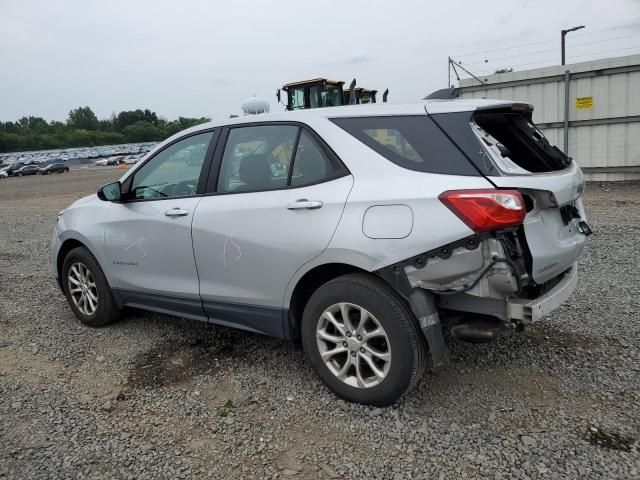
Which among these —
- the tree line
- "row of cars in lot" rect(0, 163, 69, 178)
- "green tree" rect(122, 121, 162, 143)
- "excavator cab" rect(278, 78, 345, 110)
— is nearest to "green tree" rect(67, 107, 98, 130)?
the tree line

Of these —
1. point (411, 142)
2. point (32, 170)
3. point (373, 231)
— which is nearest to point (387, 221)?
point (373, 231)

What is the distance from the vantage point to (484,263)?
2.73m

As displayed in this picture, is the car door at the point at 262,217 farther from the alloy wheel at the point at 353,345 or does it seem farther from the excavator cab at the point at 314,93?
the excavator cab at the point at 314,93

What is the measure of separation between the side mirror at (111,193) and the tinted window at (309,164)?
171 cm

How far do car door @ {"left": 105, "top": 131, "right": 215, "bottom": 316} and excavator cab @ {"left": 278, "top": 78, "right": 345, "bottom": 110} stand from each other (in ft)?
43.3

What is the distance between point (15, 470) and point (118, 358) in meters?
1.41

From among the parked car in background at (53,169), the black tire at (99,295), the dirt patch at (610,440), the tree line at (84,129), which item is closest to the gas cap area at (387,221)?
the dirt patch at (610,440)

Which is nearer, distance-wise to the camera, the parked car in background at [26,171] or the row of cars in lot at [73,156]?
the parked car in background at [26,171]

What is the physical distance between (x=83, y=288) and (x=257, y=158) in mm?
2234

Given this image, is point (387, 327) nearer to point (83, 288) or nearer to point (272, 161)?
point (272, 161)

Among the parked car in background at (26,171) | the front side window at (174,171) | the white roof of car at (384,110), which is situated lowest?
the parked car in background at (26,171)

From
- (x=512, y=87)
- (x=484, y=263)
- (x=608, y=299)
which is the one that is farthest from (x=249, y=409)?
(x=512, y=87)

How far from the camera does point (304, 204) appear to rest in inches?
125

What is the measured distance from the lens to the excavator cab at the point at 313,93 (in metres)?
17.2
